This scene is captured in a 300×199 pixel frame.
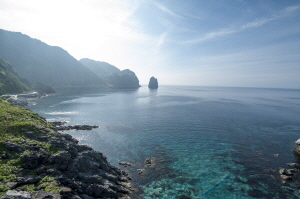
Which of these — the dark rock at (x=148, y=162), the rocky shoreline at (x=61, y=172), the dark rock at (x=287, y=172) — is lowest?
the dark rock at (x=148, y=162)

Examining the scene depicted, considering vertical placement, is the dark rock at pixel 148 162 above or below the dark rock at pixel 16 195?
below

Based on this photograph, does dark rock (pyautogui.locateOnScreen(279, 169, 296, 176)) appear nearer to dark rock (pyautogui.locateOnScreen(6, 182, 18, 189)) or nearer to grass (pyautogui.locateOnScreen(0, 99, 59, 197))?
grass (pyautogui.locateOnScreen(0, 99, 59, 197))

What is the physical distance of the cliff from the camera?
19.4 meters

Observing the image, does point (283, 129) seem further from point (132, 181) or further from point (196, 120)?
point (132, 181)

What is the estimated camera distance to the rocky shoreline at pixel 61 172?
19469 millimetres

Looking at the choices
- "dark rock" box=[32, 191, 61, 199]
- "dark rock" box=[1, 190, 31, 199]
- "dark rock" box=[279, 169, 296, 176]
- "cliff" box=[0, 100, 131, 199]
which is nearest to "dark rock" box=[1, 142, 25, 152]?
"cliff" box=[0, 100, 131, 199]

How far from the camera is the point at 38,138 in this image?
29750 millimetres

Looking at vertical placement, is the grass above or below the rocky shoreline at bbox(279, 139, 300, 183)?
above

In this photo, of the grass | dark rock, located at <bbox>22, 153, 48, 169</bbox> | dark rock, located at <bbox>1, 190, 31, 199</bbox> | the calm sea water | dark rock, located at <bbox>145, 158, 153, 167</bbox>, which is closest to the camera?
dark rock, located at <bbox>1, 190, 31, 199</bbox>

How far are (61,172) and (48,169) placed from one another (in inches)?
Result: 77.0

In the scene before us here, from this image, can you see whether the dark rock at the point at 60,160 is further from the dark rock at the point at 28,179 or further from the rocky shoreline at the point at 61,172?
the dark rock at the point at 28,179

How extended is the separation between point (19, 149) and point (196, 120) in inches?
2833

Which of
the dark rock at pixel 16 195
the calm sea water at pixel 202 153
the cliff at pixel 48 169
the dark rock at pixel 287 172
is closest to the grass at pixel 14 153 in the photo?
the cliff at pixel 48 169

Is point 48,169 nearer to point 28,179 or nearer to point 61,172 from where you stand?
point 61,172
